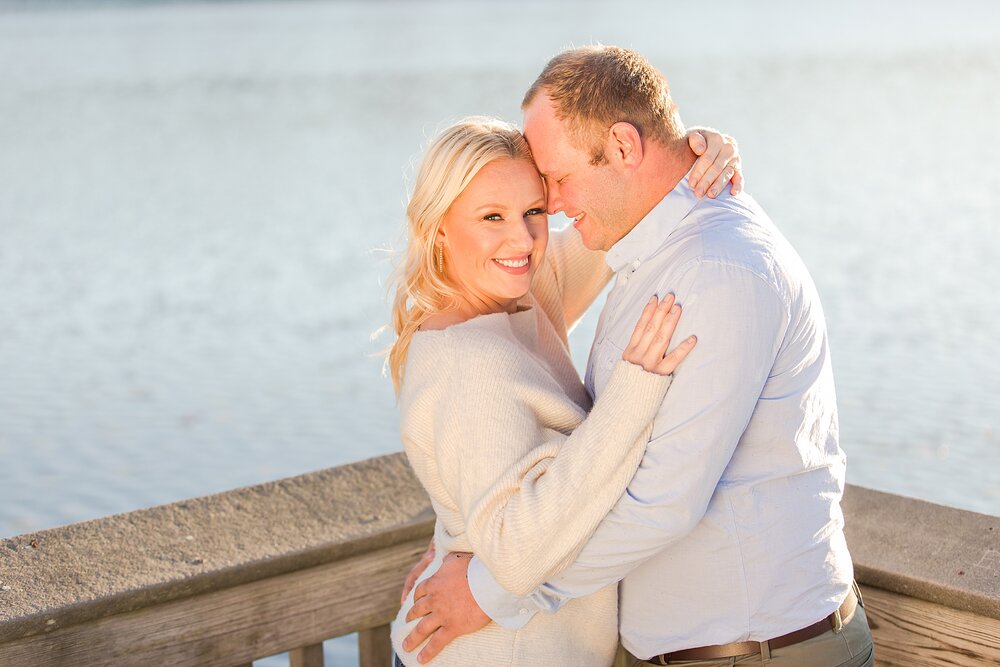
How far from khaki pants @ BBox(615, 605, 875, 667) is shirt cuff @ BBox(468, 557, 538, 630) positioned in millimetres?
315

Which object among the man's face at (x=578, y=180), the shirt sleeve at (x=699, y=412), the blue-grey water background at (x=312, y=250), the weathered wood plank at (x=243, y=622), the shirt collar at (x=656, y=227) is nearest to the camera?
the shirt sleeve at (x=699, y=412)

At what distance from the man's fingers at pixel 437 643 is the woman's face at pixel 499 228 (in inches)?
30.5

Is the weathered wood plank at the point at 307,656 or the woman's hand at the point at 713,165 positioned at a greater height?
the woman's hand at the point at 713,165

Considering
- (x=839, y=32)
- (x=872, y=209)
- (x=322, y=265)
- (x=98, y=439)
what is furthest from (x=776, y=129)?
(x=839, y=32)

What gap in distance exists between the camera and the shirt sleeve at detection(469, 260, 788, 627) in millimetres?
2227

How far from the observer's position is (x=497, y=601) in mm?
2451

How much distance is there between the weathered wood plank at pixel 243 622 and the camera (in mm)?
2389

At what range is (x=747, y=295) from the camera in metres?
2.27

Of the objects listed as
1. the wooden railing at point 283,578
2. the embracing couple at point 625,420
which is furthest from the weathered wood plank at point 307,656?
the embracing couple at point 625,420

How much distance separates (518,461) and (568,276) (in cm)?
101

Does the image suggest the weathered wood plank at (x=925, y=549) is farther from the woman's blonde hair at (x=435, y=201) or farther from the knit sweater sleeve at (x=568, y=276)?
the woman's blonde hair at (x=435, y=201)

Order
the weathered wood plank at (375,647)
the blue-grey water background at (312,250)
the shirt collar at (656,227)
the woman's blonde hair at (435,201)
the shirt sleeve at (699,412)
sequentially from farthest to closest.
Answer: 1. the blue-grey water background at (312,250)
2. the weathered wood plank at (375,647)
3. the woman's blonde hair at (435,201)
4. the shirt collar at (656,227)
5. the shirt sleeve at (699,412)

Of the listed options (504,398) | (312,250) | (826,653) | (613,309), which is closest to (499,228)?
(613,309)

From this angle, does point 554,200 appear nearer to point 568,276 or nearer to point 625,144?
point 625,144
